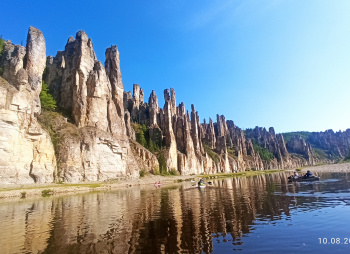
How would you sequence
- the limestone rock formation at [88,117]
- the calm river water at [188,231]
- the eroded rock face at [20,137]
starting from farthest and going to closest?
the limestone rock formation at [88,117], the eroded rock face at [20,137], the calm river water at [188,231]

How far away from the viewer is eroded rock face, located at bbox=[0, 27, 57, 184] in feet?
155

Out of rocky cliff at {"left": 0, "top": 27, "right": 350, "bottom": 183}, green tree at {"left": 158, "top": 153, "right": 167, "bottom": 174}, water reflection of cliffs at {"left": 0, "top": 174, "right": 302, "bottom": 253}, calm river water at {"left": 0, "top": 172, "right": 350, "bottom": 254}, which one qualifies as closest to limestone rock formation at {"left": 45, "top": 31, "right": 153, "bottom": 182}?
rocky cliff at {"left": 0, "top": 27, "right": 350, "bottom": 183}

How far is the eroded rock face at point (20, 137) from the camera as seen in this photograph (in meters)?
47.2

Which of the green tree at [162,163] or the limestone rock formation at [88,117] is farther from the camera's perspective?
the green tree at [162,163]

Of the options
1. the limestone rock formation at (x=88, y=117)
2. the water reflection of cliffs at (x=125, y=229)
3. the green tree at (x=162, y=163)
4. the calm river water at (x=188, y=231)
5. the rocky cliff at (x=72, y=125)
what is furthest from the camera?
the green tree at (x=162, y=163)

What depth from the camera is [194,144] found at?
14475 centimetres

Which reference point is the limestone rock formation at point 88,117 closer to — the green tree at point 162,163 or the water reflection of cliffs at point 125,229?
the green tree at point 162,163

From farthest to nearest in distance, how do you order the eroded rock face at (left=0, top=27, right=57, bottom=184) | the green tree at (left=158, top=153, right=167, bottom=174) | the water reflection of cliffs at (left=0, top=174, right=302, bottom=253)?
the green tree at (left=158, top=153, right=167, bottom=174) → the eroded rock face at (left=0, top=27, right=57, bottom=184) → the water reflection of cliffs at (left=0, top=174, right=302, bottom=253)

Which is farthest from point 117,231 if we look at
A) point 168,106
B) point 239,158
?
point 239,158

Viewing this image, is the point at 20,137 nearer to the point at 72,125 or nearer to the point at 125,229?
the point at 72,125

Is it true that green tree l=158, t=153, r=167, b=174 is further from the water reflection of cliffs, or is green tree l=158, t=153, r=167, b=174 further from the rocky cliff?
the water reflection of cliffs

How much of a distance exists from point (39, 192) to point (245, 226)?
4024 cm

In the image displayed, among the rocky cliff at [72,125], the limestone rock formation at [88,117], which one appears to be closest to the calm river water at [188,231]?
the rocky cliff at [72,125]

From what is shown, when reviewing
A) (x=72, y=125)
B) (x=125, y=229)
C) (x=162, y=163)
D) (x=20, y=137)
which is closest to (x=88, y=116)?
(x=72, y=125)
